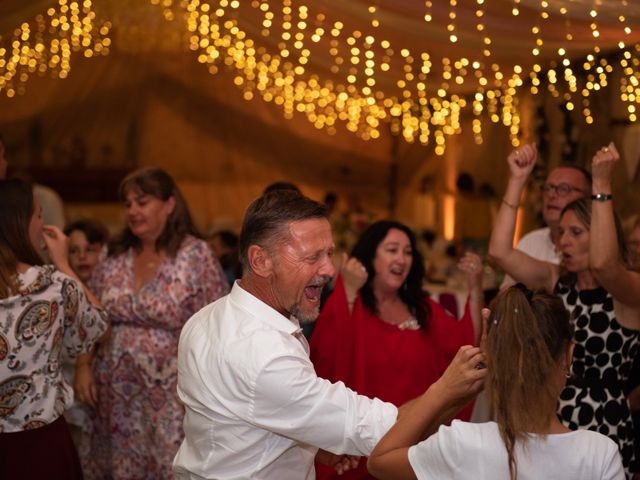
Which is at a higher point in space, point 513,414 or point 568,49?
point 568,49

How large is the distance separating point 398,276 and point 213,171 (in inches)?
303

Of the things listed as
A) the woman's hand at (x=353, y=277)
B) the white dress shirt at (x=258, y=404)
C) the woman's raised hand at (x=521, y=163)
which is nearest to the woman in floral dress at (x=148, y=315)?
the woman's hand at (x=353, y=277)

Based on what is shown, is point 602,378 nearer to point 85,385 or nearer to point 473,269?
point 473,269

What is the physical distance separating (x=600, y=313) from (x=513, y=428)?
126 centimetres

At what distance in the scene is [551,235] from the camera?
4.05m

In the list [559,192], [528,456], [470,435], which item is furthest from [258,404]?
[559,192]

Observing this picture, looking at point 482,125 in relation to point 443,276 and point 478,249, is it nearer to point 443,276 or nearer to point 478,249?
point 478,249

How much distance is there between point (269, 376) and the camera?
2.07 m

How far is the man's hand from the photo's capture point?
2.55 meters

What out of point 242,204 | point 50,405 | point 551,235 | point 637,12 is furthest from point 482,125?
point 50,405

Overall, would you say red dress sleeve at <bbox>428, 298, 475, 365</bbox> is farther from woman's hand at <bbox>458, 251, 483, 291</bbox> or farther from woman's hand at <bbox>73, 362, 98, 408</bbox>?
woman's hand at <bbox>73, 362, 98, 408</bbox>

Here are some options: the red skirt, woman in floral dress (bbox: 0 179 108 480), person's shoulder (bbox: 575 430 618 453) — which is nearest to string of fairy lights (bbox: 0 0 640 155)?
person's shoulder (bbox: 575 430 618 453)

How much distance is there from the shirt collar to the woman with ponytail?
35 centimetres

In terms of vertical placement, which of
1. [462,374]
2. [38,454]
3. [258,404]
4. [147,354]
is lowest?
[38,454]
